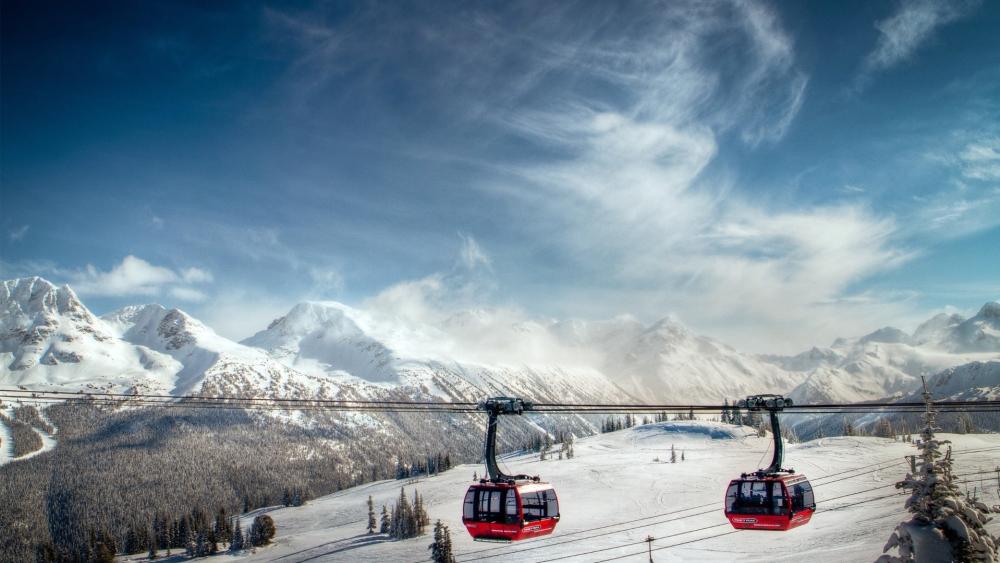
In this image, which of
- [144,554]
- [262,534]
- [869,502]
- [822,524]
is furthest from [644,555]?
[144,554]

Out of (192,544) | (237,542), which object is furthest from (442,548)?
(192,544)

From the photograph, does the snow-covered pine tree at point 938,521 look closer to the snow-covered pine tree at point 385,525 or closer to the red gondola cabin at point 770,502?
the red gondola cabin at point 770,502

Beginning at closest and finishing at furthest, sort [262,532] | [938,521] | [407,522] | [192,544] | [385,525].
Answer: [938,521]
[407,522]
[385,525]
[262,532]
[192,544]

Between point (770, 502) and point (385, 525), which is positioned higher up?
point (770, 502)

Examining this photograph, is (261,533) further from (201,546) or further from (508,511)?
(508,511)

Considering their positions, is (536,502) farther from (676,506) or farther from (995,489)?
(995,489)

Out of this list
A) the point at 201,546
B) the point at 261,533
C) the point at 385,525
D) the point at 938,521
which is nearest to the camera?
the point at 938,521

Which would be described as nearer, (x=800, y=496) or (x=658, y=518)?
(x=800, y=496)
